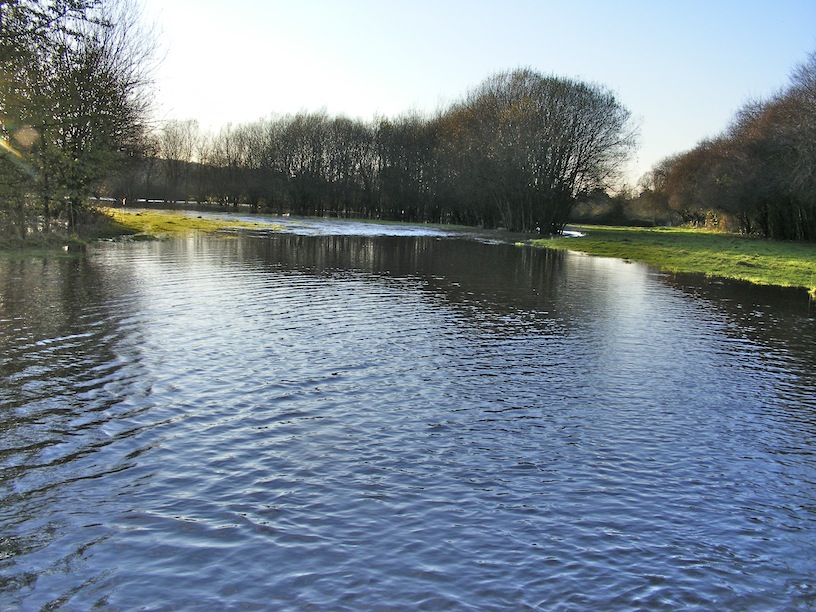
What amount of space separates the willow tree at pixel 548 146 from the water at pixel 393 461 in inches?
2145

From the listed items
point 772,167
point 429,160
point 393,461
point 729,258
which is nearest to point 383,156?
point 429,160

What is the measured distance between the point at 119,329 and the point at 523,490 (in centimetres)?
1092

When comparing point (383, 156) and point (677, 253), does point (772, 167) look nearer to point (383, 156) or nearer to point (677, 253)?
point (677, 253)

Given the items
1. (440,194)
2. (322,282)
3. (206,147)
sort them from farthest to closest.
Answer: (206,147) → (440,194) → (322,282)

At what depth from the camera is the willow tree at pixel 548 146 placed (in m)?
70.2

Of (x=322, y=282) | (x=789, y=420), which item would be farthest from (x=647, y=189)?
(x=789, y=420)

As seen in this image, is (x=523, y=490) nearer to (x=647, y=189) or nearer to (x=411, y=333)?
(x=411, y=333)

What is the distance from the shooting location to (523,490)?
307 inches

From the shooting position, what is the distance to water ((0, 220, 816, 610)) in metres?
5.91

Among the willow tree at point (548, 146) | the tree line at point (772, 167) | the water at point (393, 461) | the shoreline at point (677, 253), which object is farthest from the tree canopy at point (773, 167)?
the water at point (393, 461)

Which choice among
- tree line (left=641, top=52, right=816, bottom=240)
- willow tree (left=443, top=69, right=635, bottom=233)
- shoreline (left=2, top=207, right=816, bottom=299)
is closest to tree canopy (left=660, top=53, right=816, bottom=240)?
tree line (left=641, top=52, right=816, bottom=240)

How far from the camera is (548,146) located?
6944cm

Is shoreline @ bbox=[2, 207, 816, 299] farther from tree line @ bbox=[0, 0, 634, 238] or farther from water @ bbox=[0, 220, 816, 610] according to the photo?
water @ bbox=[0, 220, 816, 610]

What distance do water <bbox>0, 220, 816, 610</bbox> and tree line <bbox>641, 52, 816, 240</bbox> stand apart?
40441 mm
